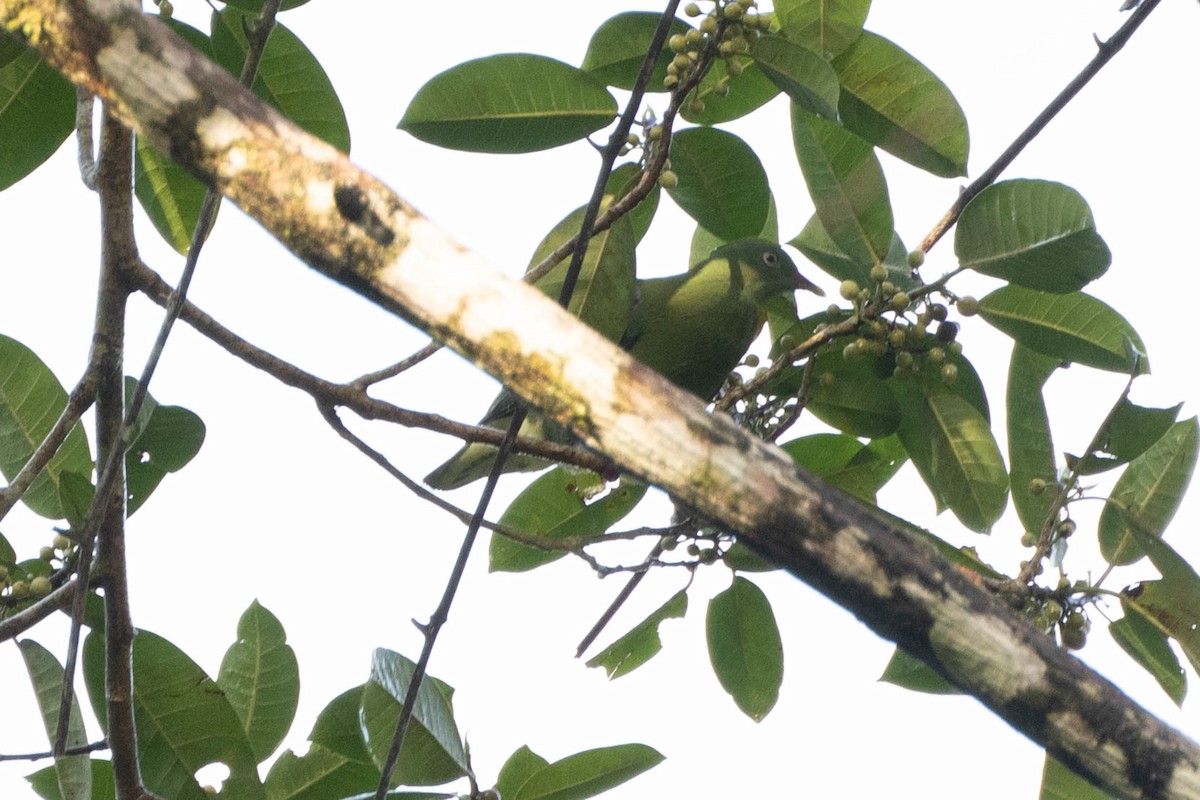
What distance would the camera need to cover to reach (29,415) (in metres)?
2.71

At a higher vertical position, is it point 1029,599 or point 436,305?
point 1029,599

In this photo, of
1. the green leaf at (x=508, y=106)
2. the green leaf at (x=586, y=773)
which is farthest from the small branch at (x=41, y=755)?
the green leaf at (x=508, y=106)

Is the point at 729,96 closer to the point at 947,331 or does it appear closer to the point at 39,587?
the point at 947,331

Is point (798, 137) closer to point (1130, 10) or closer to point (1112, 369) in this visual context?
point (1130, 10)

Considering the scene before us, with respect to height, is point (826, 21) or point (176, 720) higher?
point (826, 21)

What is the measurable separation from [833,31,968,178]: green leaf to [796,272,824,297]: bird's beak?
1.63 meters

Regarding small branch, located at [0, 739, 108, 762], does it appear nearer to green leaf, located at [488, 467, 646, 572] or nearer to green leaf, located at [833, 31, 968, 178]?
green leaf, located at [488, 467, 646, 572]

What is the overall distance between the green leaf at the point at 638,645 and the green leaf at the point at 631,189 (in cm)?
98

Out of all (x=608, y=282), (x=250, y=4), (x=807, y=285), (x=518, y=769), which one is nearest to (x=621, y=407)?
(x=608, y=282)

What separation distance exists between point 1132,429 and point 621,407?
71.6 inches

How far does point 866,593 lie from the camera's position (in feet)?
4.08

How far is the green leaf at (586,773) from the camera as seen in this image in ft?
8.16

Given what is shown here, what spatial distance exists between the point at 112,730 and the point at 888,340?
185cm

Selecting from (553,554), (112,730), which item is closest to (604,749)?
(553,554)
